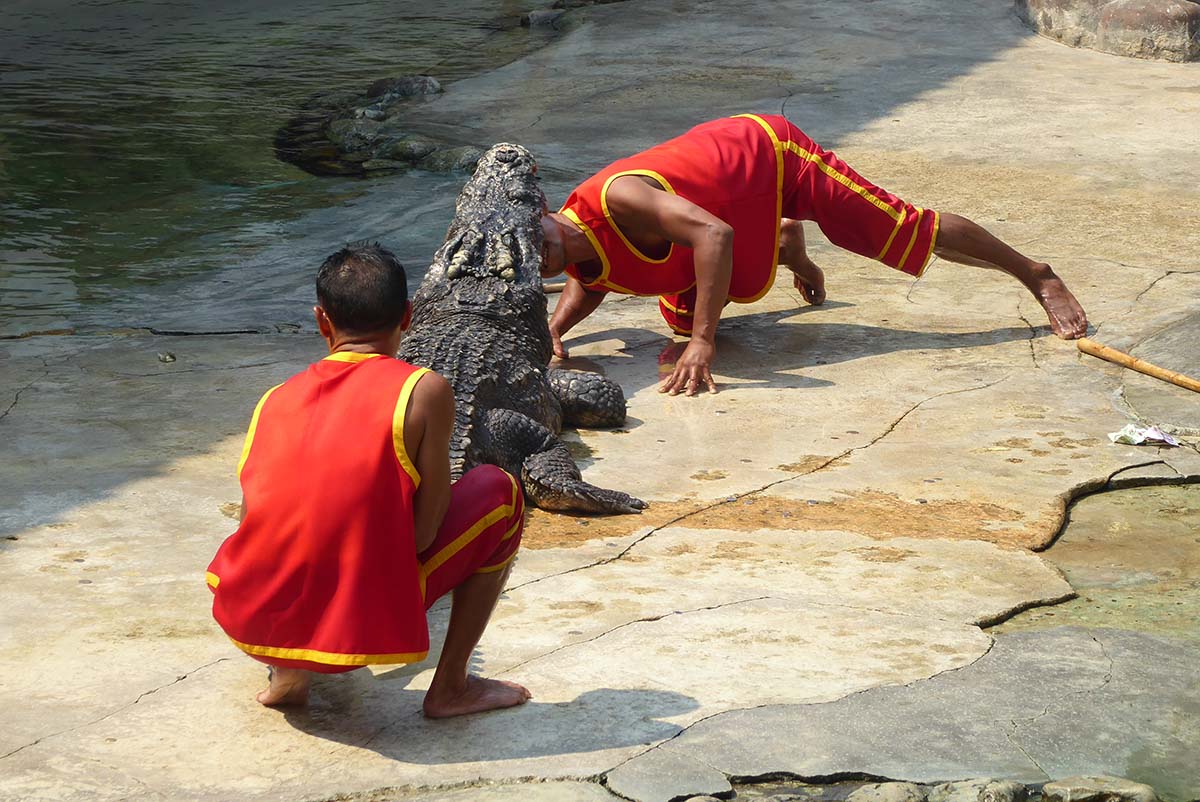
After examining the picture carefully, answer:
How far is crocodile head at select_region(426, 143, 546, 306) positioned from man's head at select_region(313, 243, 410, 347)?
7.10 feet

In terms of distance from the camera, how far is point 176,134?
925cm

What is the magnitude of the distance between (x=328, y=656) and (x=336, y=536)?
215 millimetres

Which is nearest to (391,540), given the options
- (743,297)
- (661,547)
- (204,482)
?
(661,547)

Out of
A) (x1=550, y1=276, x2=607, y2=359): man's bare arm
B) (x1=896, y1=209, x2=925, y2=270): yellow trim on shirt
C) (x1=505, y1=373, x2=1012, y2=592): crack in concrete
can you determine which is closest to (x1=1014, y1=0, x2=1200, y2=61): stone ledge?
(x1=896, y1=209, x2=925, y2=270): yellow trim on shirt

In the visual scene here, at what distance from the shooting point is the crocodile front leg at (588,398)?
466 cm

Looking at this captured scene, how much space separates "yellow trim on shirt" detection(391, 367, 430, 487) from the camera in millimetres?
2547


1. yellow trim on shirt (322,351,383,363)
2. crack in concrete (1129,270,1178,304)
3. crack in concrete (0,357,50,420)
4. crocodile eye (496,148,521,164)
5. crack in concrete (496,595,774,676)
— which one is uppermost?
yellow trim on shirt (322,351,383,363)

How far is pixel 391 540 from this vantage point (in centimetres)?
257

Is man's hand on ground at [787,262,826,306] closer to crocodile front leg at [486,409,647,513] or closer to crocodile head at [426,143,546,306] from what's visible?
crocodile head at [426,143,546,306]

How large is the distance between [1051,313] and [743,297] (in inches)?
46.2

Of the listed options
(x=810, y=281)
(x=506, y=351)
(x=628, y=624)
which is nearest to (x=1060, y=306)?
(x=810, y=281)

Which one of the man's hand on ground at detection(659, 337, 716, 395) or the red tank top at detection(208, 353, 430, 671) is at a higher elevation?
the red tank top at detection(208, 353, 430, 671)

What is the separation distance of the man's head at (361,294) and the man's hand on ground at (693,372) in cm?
240

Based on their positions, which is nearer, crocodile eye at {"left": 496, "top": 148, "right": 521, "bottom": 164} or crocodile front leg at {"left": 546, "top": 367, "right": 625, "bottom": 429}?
crocodile front leg at {"left": 546, "top": 367, "right": 625, "bottom": 429}
